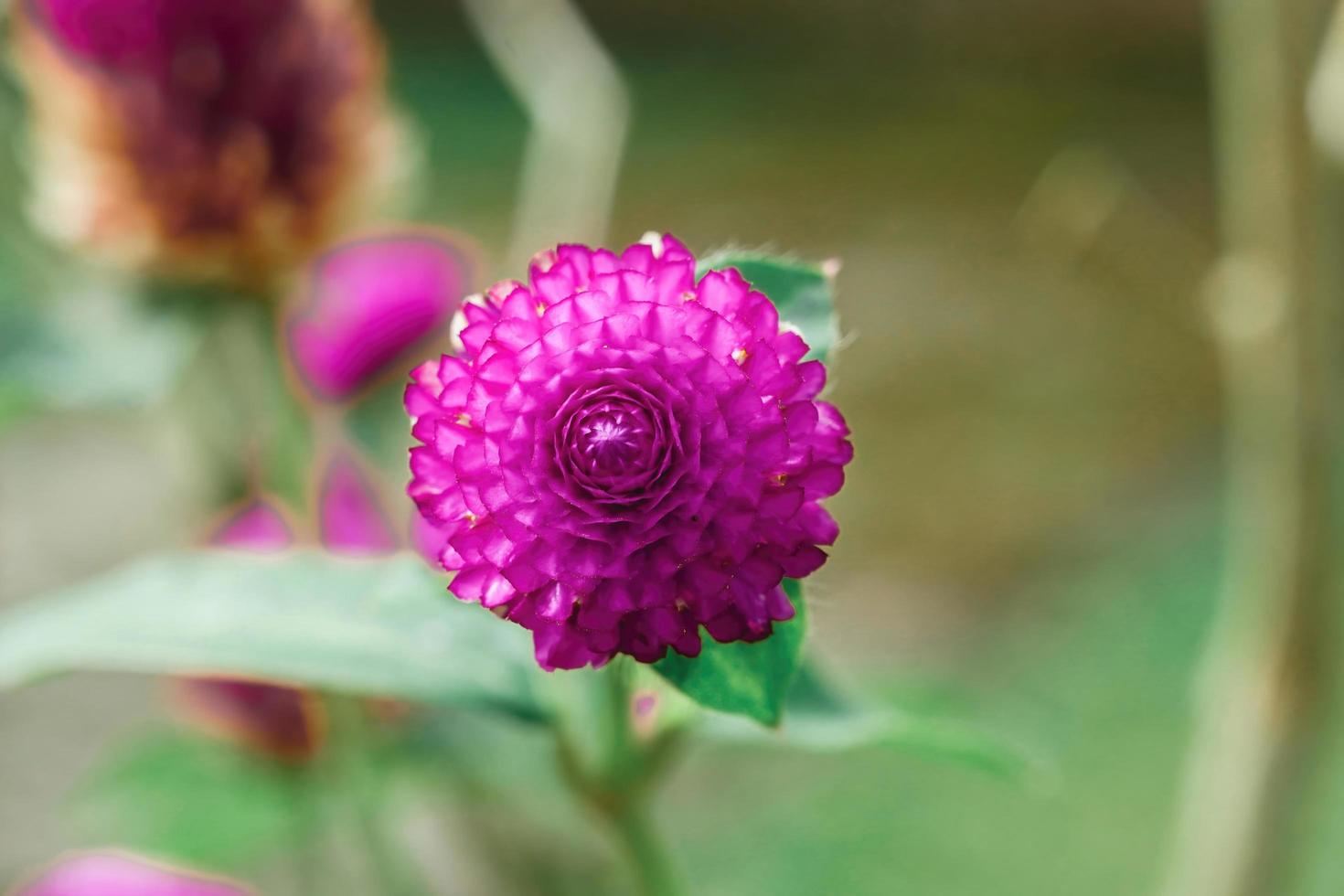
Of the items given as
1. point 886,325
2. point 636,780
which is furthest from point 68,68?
point 886,325

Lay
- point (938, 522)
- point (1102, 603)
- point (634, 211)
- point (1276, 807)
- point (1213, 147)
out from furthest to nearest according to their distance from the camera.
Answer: point (1213, 147) < point (634, 211) < point (938, 522) < point (1102, 603) < point (1276, 807)

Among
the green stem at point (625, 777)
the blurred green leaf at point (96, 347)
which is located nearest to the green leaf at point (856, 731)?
the green stem at point (625, 777)

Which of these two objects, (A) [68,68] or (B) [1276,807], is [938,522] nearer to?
(B) [1276,807]

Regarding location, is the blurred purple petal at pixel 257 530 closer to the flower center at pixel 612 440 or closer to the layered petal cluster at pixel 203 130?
the layered petal cluster at pixel 203 130

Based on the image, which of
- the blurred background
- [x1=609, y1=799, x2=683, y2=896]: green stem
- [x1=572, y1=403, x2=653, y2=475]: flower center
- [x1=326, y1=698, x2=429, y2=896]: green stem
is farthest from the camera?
the blurred background

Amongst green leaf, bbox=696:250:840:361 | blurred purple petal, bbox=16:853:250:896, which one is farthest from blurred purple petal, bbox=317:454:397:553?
green leaf, bbox=696:250:840:361

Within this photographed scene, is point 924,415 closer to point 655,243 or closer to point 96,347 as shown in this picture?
point 96,347

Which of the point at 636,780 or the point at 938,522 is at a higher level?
the point at 938,522

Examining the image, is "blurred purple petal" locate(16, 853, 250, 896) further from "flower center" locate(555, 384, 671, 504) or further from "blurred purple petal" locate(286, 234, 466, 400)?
"flower center" locate(555, 384, 671, 504)
